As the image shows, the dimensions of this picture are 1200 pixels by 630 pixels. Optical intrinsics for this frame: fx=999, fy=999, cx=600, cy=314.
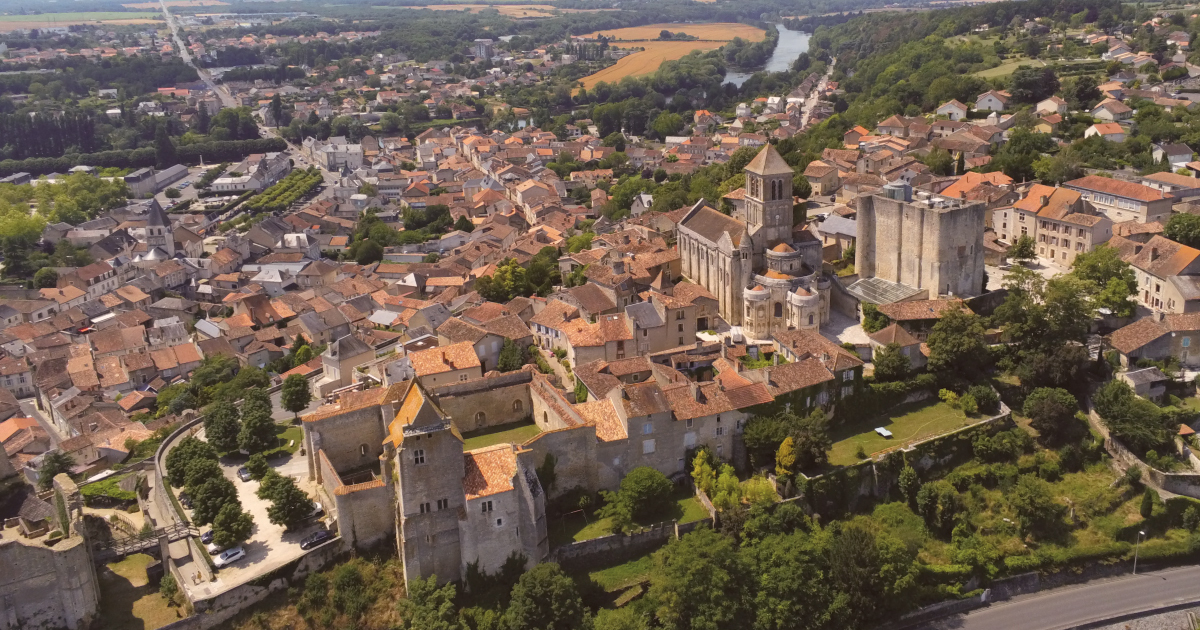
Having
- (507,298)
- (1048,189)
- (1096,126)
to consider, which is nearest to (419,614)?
(507,298)

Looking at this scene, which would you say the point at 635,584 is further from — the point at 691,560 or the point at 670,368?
the point at 670,368

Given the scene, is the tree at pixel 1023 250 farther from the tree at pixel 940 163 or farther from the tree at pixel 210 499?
the tree at pixel 210 499

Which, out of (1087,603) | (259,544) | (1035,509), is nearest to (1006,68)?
(1035,509)

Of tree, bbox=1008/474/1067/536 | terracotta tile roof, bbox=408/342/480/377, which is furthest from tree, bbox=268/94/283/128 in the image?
tree, bbox=1008/474/1067/536

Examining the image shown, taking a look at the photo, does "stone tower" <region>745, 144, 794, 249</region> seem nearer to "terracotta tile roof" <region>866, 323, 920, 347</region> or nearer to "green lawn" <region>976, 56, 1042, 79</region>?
"terracotta tile roof" <region>866, 323, 920, 347</region>

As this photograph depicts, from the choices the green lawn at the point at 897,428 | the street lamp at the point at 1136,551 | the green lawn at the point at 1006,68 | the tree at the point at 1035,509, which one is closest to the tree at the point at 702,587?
the green lawn at the point at 897,428

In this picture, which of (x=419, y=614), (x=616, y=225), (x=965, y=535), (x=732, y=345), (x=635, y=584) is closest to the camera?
(x=419, y=614)

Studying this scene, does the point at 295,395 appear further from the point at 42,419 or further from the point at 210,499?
the point at 42,419
